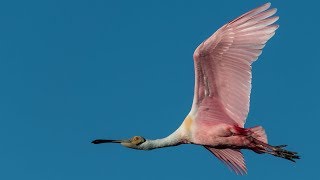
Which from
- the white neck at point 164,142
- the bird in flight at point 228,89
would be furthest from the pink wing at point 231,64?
the white neck at point 164,142

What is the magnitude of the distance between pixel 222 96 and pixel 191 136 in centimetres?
114

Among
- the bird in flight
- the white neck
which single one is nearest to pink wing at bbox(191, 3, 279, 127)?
the bird in flight

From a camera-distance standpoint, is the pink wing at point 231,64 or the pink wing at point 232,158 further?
the pink wing at point 232,158

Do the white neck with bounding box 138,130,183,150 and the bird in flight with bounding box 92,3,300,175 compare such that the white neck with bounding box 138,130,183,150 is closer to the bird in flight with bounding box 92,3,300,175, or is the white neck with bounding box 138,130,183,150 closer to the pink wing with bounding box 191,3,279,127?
the bird in flight with bounding box 92,3,300,175

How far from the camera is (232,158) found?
18.9 metres

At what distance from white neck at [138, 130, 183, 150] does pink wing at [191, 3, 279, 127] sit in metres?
0.72

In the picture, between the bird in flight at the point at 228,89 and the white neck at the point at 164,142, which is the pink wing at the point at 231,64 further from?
the white neck at the point at 164,142

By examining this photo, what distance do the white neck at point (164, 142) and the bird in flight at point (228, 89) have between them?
0.07 ft

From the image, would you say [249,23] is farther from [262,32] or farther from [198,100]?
[198,100]

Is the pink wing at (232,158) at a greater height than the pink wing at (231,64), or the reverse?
the pink wing at (231,64)

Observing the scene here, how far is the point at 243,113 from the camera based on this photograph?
1809 cm

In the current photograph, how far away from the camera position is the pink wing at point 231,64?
1727 cm

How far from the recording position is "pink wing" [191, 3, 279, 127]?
56.6 ft

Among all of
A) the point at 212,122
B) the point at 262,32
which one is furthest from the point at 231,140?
the point at 262,32
